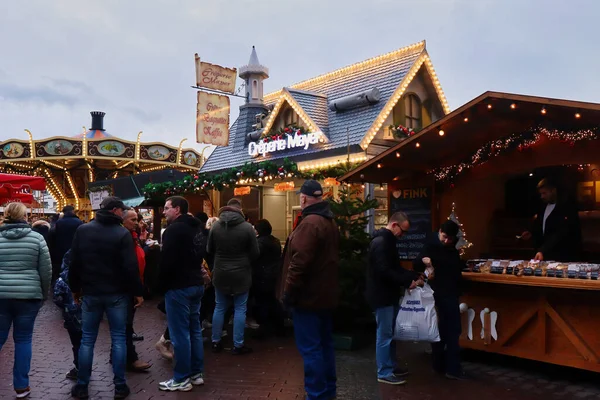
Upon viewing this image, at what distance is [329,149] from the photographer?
536 inches

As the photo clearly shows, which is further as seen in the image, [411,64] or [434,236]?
[411,64]

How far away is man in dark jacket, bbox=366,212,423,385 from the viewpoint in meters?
5.31

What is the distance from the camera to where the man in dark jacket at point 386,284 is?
17.4 feet

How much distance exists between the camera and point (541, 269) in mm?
5711

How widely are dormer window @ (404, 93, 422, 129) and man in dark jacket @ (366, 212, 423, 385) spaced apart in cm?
951

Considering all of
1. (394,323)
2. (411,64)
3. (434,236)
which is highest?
(411,64)

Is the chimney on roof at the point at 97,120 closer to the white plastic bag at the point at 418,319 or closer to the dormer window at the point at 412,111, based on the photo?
the dormer window at the point at 412,111

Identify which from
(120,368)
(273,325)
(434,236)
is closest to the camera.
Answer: (120,368)

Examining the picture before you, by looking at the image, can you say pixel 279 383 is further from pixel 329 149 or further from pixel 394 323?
pixel 329 149

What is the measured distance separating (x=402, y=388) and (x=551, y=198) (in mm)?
3248

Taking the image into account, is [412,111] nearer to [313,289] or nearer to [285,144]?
[285,144]

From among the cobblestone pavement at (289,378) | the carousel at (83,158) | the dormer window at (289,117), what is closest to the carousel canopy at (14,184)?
the cobblestone pavement at (289,378)

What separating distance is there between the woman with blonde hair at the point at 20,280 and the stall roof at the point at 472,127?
4331 mm

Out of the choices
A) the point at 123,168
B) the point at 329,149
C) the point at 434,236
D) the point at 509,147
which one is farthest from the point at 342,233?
the point at 123,168
